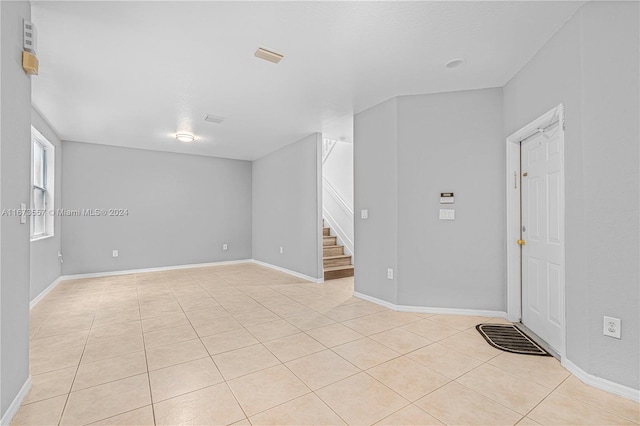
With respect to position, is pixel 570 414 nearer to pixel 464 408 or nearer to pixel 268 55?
pixel 464 408

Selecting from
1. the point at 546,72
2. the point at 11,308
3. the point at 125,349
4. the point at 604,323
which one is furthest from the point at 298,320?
the point at 546,72

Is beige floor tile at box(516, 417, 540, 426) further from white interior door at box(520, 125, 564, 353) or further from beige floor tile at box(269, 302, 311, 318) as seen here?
beige floor tile at box(269, 302, 311, 318)

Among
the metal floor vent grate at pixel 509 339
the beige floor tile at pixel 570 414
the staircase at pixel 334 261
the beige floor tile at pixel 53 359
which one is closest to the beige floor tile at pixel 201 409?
the beige floor tile at pixel 53 359

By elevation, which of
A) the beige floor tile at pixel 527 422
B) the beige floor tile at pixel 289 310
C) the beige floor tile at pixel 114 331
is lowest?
the beige floor tile at pixel 114 331

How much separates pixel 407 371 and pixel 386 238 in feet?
5.99

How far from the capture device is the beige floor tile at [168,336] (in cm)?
276

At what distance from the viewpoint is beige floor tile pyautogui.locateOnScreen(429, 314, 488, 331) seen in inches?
123

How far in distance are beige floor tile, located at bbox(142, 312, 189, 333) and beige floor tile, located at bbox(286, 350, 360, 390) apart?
1.61 m

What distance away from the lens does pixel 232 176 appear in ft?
24.0

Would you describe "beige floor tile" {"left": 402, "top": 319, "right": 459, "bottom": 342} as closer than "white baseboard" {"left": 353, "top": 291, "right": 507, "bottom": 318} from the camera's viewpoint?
Yes

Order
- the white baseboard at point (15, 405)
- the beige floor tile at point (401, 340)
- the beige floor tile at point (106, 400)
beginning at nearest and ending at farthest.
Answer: the white baseboard at point (15, 405) → the beige floor tile at point (106, 400) → the beige floor tile at point (401, 340)

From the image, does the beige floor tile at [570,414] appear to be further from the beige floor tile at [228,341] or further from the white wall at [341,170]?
the white wall at [341,170]

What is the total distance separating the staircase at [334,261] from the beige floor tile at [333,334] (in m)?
2.22

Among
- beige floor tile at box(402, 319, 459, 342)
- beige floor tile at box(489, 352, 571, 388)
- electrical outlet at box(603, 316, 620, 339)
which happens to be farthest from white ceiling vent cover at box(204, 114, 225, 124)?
electrical outlet at box(603, 316, 620, 339)
